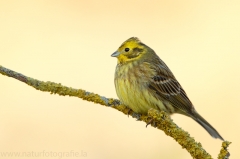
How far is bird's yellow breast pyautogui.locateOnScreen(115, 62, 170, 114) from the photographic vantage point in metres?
2.99

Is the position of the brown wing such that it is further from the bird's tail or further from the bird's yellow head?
the bird's yellow head

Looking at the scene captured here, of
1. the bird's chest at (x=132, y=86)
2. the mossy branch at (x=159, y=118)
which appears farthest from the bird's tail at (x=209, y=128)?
the mossy branch at (x=159, y=118)

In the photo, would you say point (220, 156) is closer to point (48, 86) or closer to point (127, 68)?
point (48, 86)

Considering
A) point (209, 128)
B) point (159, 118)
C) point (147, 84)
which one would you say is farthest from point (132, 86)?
point (159, 118)

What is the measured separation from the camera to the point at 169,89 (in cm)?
337

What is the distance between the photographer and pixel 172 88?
3.39m

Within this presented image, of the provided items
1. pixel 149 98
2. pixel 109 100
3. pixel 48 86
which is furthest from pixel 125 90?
pixel 48 86

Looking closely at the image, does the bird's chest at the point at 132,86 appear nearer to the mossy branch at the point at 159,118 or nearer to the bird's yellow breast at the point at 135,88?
the bird's yellow breast at the point at 135,88

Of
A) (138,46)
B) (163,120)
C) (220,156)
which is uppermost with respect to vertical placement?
(138,46)

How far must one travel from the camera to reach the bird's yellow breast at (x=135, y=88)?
2986 mm

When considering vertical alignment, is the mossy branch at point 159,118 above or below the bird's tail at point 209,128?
below

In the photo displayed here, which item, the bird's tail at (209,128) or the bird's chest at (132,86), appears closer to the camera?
the bird's chest at (132,86)

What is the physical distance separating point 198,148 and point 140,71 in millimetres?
1555

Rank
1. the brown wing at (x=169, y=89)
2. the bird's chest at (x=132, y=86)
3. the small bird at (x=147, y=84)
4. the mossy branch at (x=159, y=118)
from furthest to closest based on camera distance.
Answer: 1. the brown wing at (x=169, y=89)
2. the small bird at (x=147, y=84)
3. the bird's chest at (x=132, y=86)
4. the mossy branch at (x=159, y=118)
